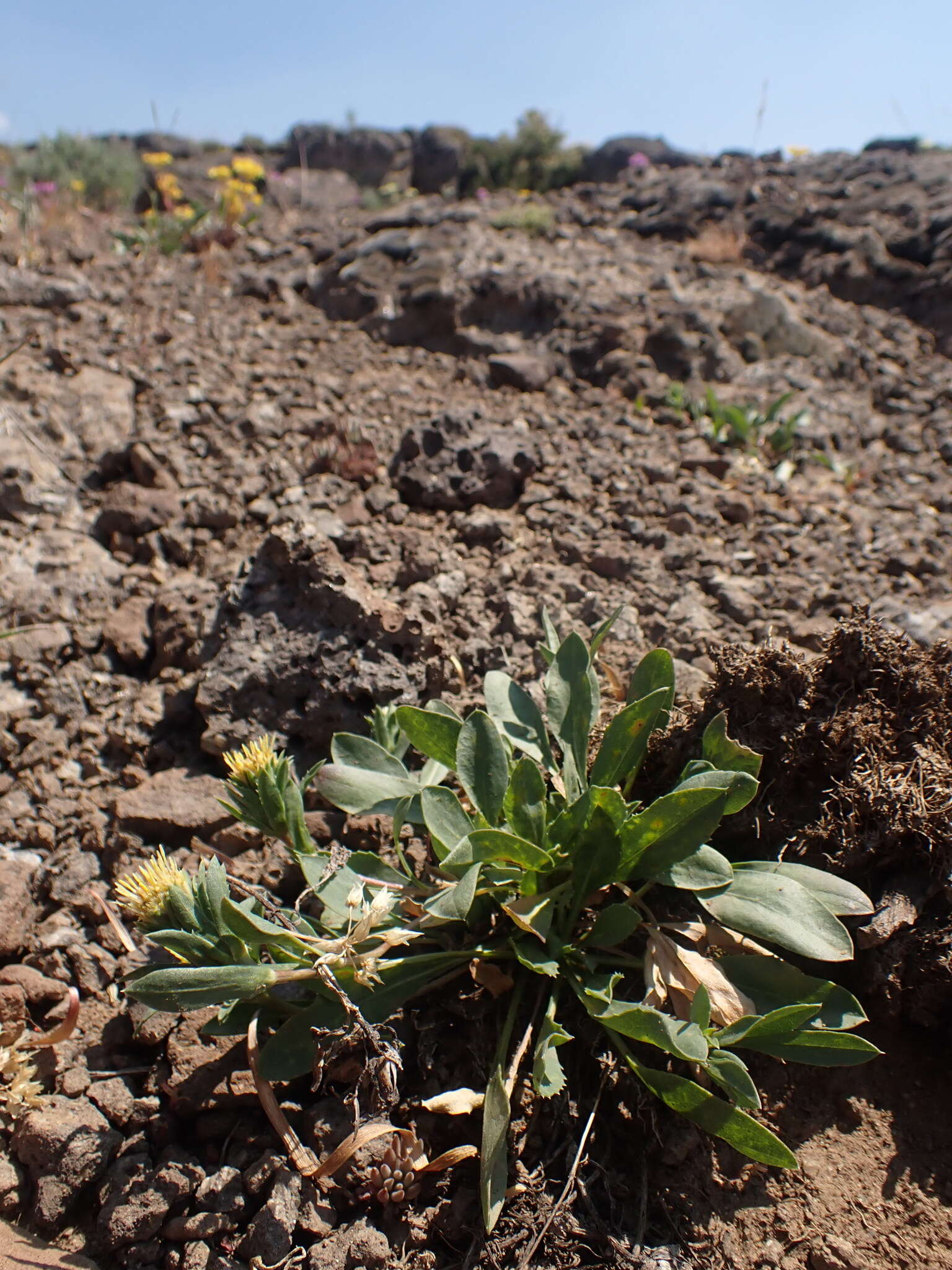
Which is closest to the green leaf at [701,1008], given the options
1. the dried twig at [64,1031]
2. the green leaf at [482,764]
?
the green leaf at [482,764]

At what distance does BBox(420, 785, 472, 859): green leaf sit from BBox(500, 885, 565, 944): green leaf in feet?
0.59

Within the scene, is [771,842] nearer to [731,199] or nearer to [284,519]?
[284,519]

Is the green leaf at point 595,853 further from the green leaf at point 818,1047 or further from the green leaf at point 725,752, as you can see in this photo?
the green leaf at point 818,1047

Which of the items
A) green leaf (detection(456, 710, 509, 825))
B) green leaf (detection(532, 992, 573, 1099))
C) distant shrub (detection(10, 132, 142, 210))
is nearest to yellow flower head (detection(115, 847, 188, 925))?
green leaf (detection(456, 710, 509, 825))

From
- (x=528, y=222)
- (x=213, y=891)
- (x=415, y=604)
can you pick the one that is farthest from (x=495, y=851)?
(x=528, y=222)

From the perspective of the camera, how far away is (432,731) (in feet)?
6.84

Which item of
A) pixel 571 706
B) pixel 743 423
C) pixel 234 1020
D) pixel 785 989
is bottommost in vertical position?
pixel 234 1020

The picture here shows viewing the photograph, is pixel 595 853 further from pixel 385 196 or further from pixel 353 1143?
pixel 385 196

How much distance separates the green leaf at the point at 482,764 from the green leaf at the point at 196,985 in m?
0.57

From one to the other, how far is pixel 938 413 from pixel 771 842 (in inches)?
128

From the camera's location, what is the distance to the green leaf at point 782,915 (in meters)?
1.67

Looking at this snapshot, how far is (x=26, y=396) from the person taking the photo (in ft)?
12.1

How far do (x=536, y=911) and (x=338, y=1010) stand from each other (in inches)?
17.3

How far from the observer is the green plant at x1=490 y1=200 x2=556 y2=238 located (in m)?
5.82
